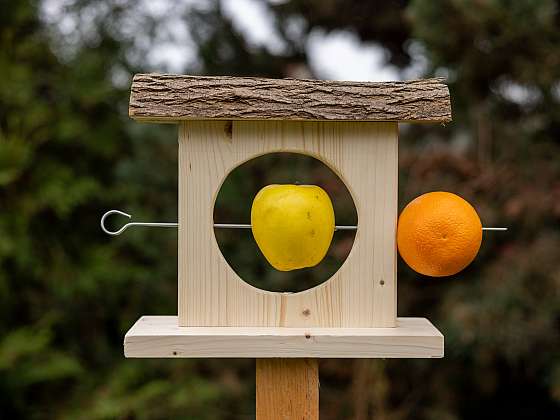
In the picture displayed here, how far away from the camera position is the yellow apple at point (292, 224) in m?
1.00

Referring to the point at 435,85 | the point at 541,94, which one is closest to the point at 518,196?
the point at 541,94

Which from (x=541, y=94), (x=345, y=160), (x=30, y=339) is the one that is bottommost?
(x=30, y=339)

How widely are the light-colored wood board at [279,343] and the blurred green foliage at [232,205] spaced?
2.47 feet

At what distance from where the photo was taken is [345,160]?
1073mm

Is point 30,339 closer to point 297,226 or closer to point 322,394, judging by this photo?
point 322,394

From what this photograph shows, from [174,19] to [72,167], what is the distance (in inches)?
25.2

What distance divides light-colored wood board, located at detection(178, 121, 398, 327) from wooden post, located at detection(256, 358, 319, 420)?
8 cm

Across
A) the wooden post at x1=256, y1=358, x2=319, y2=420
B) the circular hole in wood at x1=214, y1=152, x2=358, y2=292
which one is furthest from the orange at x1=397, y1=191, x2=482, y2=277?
the circular hole in wood at x1=214, y1=152, x2=358, y2=292

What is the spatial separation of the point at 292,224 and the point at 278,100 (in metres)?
0.19

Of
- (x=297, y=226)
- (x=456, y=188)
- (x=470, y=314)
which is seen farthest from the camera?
(x=456, y=188)

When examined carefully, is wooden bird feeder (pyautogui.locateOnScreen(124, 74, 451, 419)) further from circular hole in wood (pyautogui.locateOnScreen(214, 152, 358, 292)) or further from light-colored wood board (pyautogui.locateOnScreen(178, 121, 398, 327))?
circular hole in wood (pyautogui.locateOnScreen(214, 152, 358, 292))

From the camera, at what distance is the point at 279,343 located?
1.01 metres

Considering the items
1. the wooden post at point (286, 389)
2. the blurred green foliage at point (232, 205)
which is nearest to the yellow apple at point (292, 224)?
the wooden post at point (286, 389)

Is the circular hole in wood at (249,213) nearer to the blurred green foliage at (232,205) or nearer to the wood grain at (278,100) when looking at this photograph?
the blurred green foliage at (232,205)
